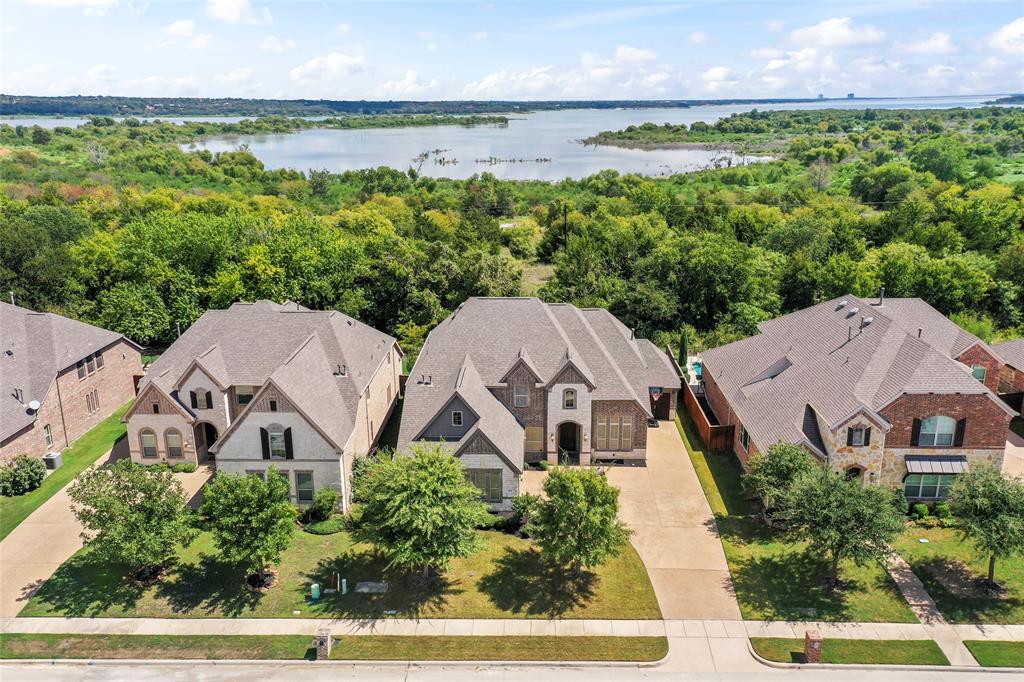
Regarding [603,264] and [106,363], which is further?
[603,264]

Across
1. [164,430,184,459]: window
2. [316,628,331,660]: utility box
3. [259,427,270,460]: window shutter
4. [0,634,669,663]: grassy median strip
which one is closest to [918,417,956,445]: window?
Result: [0,634,669,663]: grassy median strip

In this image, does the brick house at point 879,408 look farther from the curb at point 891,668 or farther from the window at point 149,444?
the window at point 149,444

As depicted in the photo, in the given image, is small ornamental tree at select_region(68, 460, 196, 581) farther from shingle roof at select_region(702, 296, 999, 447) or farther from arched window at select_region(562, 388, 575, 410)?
shingle roof at select_region(702, 296, 999, 447)

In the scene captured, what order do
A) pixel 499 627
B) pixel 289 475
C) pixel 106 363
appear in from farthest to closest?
1. pixel 106 363
2. pixel 289 475
3. pixel 499 627

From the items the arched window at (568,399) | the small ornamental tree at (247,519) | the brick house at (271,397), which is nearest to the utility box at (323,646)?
the small ornamental tree at (247,519)

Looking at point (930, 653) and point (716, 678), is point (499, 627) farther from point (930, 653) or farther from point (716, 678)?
point (930, 653)

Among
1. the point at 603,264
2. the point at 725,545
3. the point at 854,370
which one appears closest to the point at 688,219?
the point at 603,264
